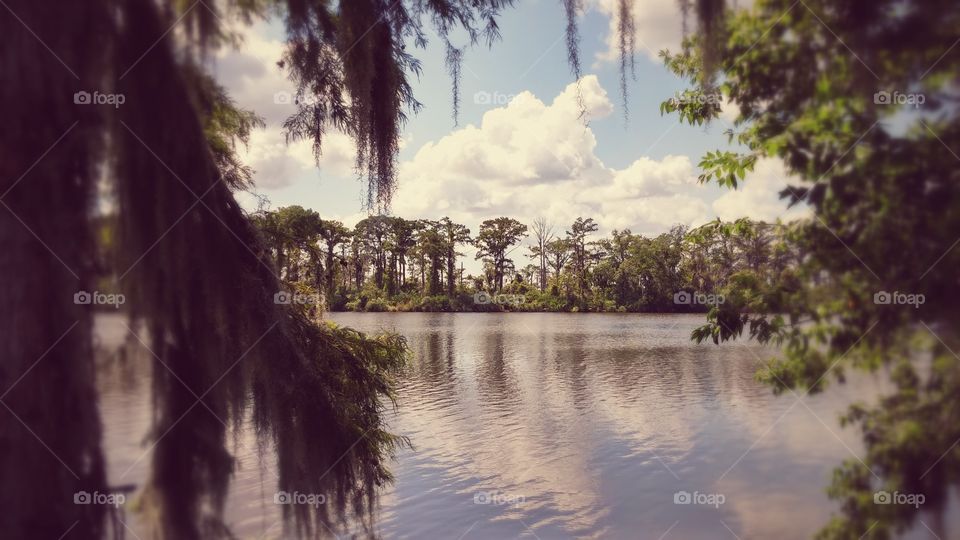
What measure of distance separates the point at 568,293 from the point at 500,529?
54.2m

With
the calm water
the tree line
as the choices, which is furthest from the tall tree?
the calm water

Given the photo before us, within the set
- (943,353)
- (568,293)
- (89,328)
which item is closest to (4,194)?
(89,328)

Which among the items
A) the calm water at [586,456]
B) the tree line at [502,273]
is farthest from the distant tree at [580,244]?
the calm water at [586,456]

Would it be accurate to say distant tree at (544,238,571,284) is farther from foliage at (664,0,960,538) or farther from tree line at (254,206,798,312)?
foliage at (664,0,960,538)

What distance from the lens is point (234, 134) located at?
2404 mm

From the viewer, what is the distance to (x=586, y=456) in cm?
961

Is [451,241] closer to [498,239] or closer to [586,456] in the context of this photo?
[498,239]

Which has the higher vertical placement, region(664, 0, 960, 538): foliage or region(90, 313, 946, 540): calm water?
region(664, 0, 960, 538): foliage

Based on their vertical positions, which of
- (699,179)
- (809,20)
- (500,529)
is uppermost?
(809,20)

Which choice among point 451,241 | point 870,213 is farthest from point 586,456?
point 451,241

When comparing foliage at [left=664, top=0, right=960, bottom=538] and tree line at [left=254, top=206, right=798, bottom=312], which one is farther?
tree line at [left=254, top=206, right=798, bottom=312]

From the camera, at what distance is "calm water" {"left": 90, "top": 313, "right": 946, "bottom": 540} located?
2.47 m

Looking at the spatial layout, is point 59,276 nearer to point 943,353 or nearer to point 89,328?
point 89,328

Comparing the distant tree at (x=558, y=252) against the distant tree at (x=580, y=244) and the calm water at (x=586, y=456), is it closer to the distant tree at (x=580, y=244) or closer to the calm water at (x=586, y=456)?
the distant tree at (x=580, y=244)
